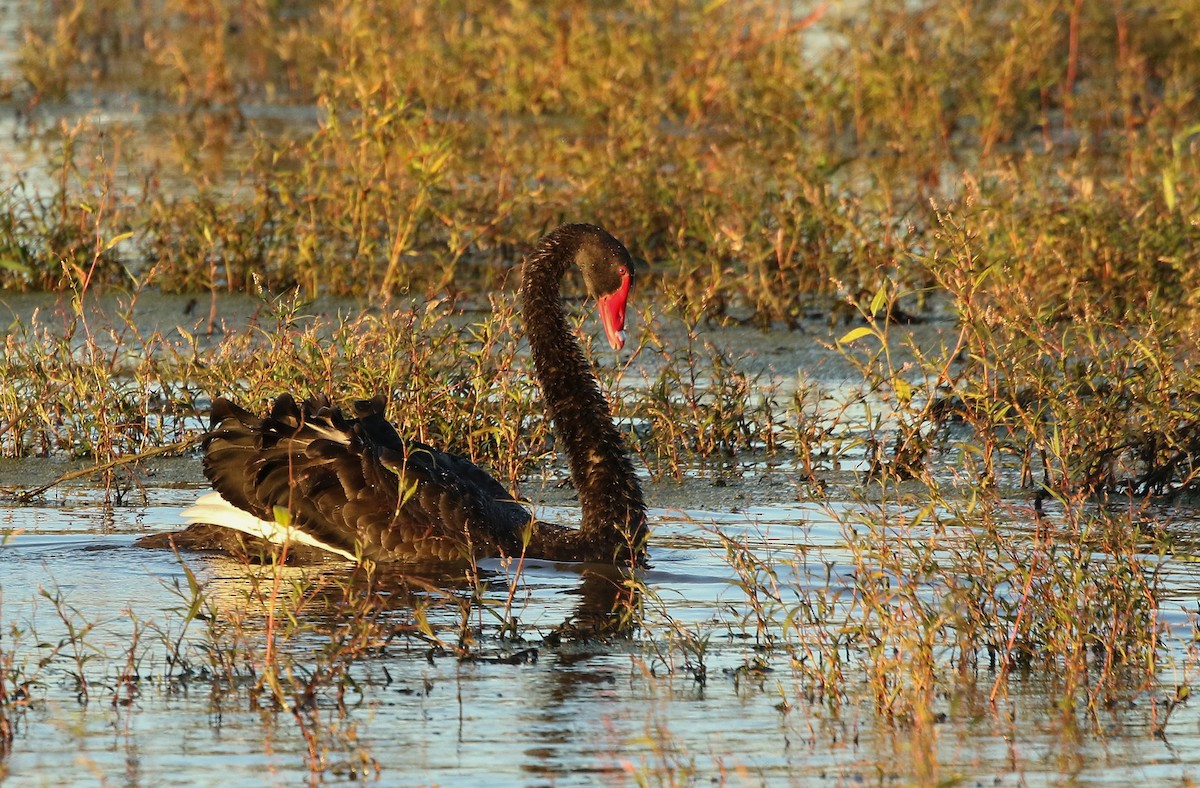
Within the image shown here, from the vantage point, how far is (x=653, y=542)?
8102 millimetres

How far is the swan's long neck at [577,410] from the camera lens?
777cm

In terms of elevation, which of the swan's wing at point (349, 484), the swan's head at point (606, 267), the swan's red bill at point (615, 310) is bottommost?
the swan's wing at point (349, 484)

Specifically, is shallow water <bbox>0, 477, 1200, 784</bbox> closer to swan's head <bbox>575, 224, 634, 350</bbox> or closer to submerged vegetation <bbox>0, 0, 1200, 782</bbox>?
submerged vegetation <bbox>0, 0, 1200, 782</bbox>

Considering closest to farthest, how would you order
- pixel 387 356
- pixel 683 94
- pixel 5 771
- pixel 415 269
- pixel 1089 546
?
pixel 5 771, pixel 1089 546, pixel 387 356, pixel 415 269, pixel 683 94

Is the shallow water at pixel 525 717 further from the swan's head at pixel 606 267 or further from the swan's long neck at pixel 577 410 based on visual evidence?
the swan's head at pixel 606 267

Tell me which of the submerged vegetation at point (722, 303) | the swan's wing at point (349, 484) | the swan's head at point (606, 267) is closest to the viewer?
the submerged vegetation at point (722, 303)

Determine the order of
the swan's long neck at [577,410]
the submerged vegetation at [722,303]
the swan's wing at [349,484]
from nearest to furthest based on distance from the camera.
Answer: the submerged vegetation at [722,303]
the swan's wing at [349,484]
the swan's long neck at [577,410]

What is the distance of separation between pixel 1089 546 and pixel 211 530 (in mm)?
3156

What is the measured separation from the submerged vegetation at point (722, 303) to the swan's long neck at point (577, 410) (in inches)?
16.8

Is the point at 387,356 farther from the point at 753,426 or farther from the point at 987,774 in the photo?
the point at 987,774

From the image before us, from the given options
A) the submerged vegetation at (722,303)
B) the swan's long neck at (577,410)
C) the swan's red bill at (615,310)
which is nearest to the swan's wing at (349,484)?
the submerged vegetation at (722,303)

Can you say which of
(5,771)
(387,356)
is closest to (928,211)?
(387,356)

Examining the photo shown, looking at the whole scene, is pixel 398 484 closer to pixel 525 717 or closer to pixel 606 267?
pixel 606 267

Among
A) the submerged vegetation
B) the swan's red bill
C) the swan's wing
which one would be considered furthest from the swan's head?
the swan's wing
